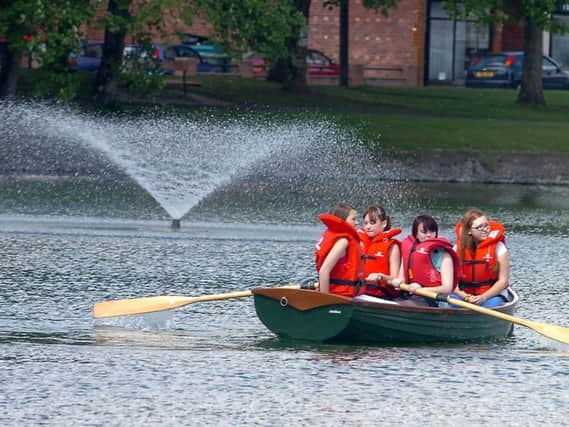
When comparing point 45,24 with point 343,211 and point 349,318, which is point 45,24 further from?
point 349,318

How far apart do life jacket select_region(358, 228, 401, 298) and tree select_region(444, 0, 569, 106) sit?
24998 mm

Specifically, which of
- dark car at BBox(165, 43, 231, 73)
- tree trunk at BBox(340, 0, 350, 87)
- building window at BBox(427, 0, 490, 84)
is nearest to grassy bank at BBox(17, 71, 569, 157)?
tree trunk at BBox(340, 0, 350, 87)

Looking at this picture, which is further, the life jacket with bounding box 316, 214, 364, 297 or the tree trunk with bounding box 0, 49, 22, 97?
the tree trunk with bounding box 0, 49, 22, 97

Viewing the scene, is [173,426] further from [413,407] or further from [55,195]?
[55,195]

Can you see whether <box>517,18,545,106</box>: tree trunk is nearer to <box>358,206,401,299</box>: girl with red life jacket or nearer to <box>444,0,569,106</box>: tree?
<box>444,0,569,106</box>: tree

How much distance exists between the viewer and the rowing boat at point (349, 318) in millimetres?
14500

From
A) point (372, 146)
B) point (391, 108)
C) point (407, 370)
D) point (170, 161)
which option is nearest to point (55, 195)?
point (170, 161)

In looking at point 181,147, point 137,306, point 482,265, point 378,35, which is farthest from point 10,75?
point 378,35

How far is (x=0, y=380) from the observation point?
12836 mm

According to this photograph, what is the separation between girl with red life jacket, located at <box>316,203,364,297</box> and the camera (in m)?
14.8

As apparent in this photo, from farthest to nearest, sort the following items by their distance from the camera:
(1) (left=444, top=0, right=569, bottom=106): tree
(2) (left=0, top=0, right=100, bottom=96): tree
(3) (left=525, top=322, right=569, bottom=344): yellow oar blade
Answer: (1) (left=444, top=0, right=569, bottom=106): tree → (2) (left=0, top=0, right=100, bottom=96): tree → (3) (left=525, top=322, right=569, bottom=344): yellow oar blade

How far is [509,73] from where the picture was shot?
5925cm

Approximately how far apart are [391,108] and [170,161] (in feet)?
37.4

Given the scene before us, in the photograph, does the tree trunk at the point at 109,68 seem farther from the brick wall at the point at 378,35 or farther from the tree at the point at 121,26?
the brick wall at the point at 378,35
